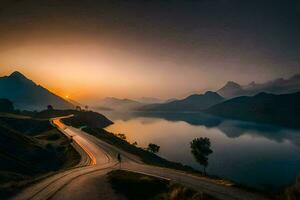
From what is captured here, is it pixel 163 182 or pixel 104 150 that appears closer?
pixel 163 182

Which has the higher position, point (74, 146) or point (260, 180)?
point (74, 146)

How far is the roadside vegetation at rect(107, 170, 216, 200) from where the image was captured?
34.6 metres

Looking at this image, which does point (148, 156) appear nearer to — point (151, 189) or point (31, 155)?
point (31, 155)

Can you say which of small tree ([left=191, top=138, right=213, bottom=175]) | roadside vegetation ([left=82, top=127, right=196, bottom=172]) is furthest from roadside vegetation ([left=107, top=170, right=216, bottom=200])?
small tree ([left=191, top=138, right=213, bottom=175])

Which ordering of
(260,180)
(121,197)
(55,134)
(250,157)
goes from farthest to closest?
(250,157), (55,134), (260,180), (121,197)

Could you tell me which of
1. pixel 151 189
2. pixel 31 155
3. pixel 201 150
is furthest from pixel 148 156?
pixel 151 189

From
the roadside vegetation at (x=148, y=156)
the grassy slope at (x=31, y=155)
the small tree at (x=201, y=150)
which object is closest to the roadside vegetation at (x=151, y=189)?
the roadside vegetation at (x=148, y=156)

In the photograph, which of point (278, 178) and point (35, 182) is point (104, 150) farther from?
point (278, 178)

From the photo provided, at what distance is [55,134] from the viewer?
14062 cm

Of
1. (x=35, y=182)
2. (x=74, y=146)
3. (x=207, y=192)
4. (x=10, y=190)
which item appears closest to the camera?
(x=207, y=192)

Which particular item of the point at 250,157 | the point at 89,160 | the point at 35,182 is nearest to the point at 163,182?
the point at 35,182

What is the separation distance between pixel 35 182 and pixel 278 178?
111700 millimetres

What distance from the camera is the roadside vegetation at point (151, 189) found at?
34.6 m

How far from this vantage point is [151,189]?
138 ft
